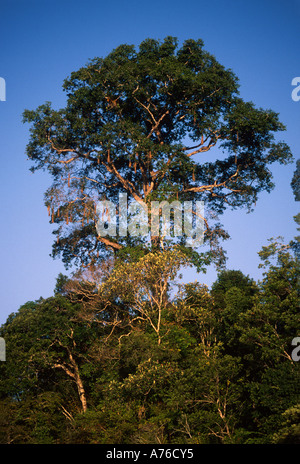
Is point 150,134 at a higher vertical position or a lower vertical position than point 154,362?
higher

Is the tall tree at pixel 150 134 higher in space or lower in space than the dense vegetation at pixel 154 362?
higher

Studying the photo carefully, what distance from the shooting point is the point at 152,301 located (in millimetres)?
20000

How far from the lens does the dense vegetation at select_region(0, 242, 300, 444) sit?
1631 cm

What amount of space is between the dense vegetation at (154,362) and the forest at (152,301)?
0.06 m

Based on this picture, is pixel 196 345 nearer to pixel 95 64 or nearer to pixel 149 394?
pixel 149 394

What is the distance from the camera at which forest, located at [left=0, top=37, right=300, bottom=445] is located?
54.5 feet

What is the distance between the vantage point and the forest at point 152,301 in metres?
16.6

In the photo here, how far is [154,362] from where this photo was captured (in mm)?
16719

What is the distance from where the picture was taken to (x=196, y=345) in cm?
1911

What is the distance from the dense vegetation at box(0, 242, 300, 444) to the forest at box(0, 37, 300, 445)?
2.3 inches

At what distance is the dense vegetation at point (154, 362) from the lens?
53.5 ft

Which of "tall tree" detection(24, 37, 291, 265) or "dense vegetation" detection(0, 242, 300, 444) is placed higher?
"tall tree" detection(24, 37, 291, 265)

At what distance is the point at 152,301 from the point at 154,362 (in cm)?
360
